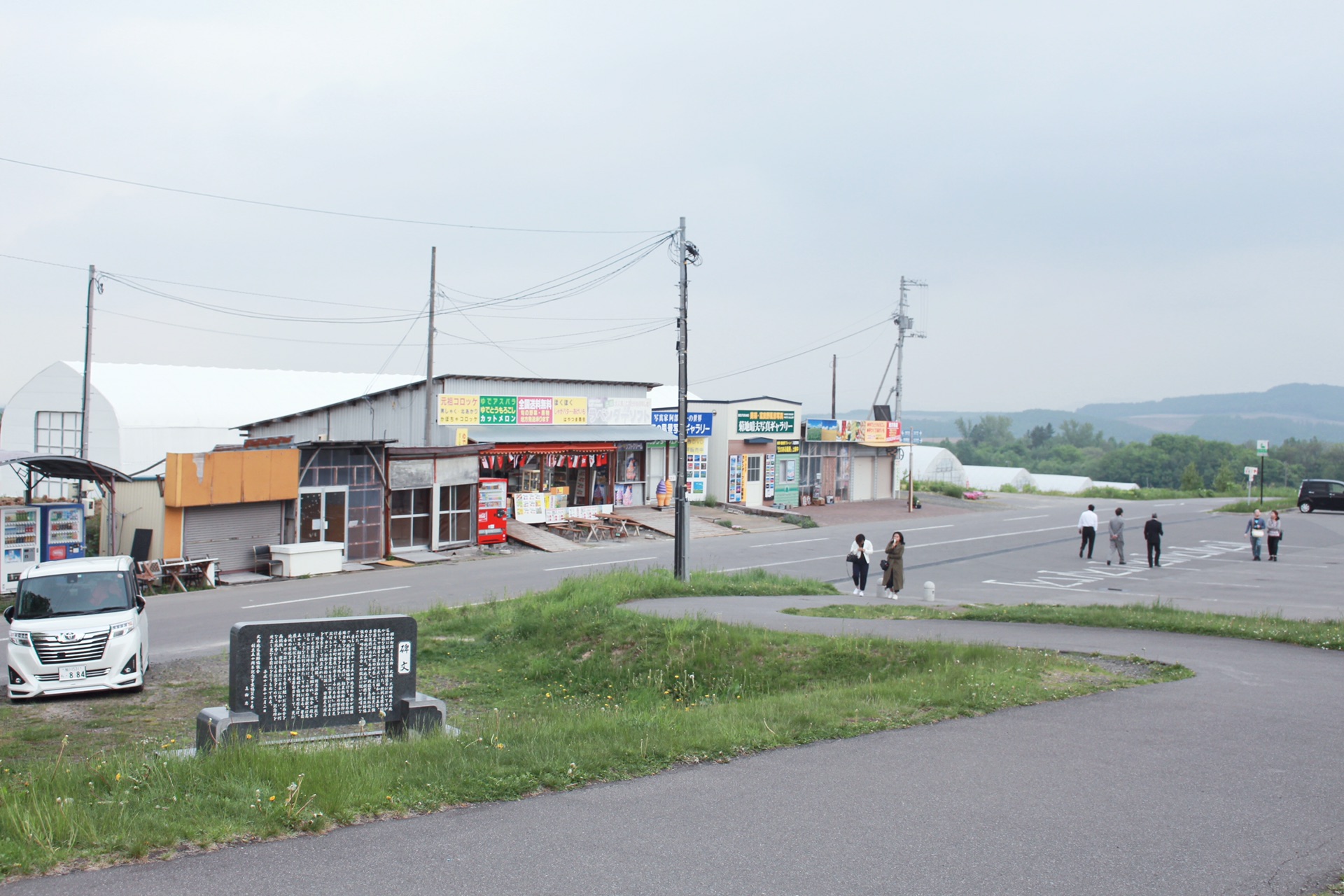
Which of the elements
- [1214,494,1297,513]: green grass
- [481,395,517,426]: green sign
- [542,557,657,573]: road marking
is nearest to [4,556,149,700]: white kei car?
[542,557,657,573]: road marking

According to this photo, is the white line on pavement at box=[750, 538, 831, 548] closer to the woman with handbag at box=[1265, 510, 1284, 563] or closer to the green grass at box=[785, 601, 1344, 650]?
the green grass at box=[785, 601, 1344, 650]

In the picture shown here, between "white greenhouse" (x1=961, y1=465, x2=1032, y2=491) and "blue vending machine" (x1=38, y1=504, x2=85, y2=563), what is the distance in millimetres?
68868

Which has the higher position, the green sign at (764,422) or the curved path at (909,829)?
the green sign at (764,422)

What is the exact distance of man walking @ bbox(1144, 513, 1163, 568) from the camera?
2741cm

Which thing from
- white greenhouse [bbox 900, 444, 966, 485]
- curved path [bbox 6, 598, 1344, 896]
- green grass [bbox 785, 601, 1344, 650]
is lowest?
green grass [bbox 785, 601, 1344, 650]

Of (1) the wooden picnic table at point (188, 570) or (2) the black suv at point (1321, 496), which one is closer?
(1) the wooden picnic table at point (188, 570)

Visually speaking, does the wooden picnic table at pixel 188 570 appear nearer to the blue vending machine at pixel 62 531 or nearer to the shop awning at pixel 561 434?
the blue vending machine at pixel 62 531

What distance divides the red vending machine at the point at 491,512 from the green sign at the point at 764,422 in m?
15.8

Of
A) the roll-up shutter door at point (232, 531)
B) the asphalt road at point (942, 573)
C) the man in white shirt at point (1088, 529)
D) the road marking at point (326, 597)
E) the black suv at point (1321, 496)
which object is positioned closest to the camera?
the asphalt road at point (942, 573)

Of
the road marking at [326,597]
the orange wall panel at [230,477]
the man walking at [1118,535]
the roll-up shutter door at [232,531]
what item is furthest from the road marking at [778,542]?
the roll-up shutter door at [232,531]

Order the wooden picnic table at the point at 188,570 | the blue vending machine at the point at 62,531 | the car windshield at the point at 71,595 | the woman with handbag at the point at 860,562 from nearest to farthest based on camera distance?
the car windshield at the point at 71,595 → the blue vending machine at the point at 62,531 → the woman with handbag at the point at 860,562 → the wooden picnic table at the point at 188,570

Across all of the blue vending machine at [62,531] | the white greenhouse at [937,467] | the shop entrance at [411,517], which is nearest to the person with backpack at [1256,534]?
the shop entrance at [411,517]

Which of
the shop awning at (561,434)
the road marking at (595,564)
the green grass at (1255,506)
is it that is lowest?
the road marking at (595,564)

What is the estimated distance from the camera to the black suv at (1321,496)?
155 ft
